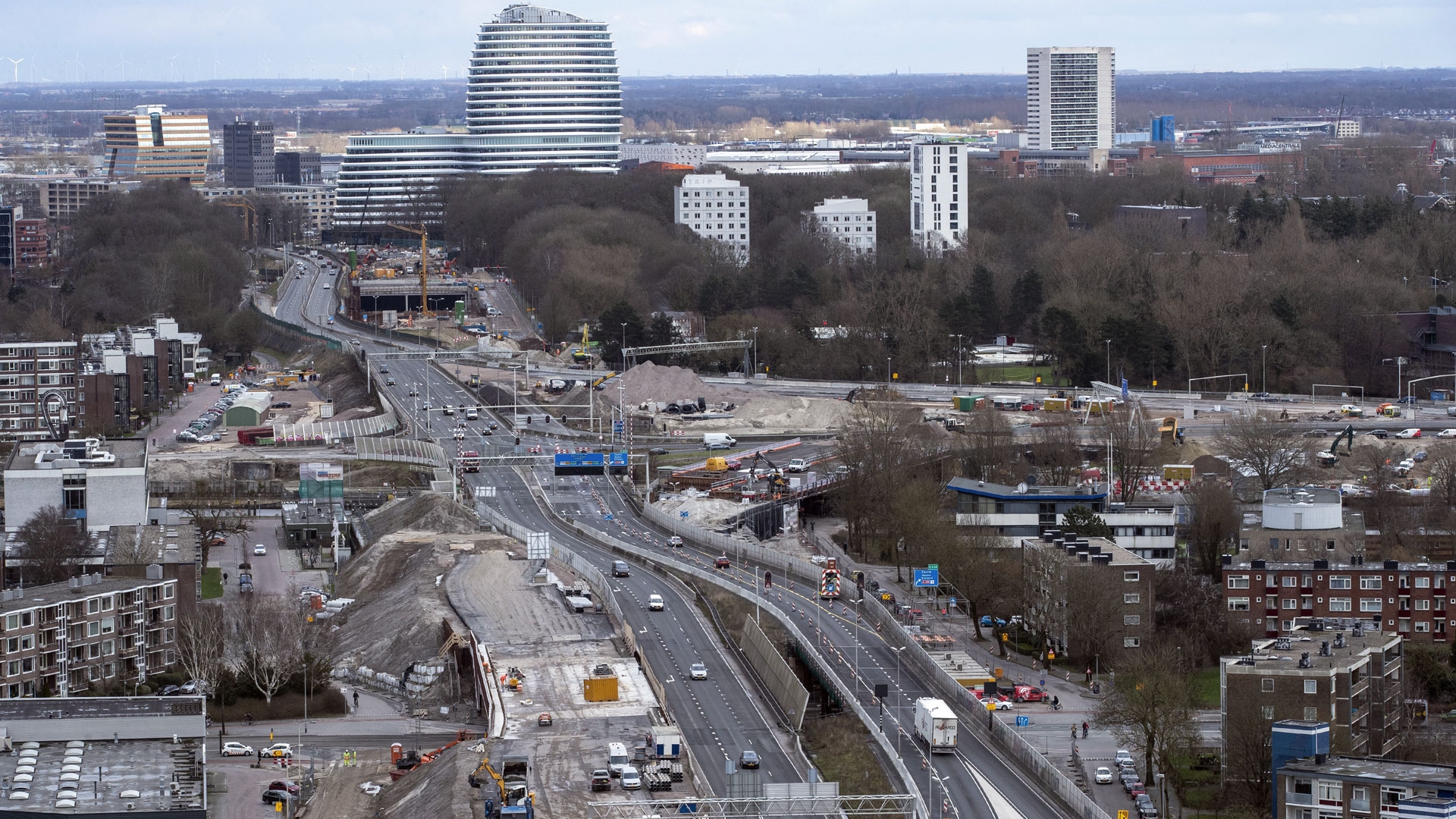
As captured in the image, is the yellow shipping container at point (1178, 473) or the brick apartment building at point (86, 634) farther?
the yellow shipping container at point (1178, 473)

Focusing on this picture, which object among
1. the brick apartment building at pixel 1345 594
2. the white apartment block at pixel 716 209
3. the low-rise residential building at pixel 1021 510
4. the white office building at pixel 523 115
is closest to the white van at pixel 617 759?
the brick apartment building at pixel 1345 594

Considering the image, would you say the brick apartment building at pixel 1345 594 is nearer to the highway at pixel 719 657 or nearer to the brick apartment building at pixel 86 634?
the highway at pixel 719 657

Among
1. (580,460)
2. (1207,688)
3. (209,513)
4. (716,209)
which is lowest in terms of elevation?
(209,513)

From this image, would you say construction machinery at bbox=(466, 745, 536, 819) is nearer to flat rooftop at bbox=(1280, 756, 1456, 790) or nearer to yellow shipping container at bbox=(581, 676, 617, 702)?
yellow shipping container at bbox=(581, 676, 617, 702)

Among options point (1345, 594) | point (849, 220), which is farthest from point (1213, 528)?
point (849, 220)

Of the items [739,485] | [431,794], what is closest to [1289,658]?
[431,794]

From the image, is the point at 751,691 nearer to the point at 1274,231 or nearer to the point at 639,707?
the point at 639,707

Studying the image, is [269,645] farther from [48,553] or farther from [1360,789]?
[1360,789]

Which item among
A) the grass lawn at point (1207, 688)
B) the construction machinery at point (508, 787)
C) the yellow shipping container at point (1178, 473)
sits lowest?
the grass lawn at point (1207, 688)
